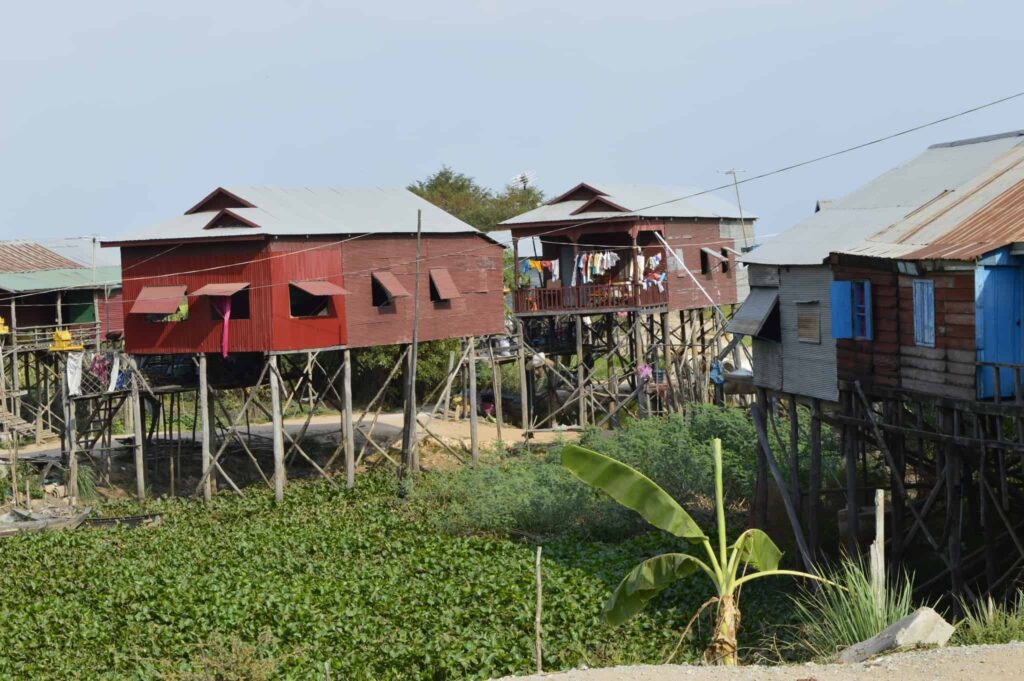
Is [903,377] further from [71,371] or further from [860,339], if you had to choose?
[71,371]

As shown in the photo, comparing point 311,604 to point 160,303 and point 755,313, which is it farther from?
point 160,303

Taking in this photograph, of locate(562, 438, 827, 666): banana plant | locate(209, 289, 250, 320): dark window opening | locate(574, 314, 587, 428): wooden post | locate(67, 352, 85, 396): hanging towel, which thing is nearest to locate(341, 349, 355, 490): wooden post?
locate(209, 289, 250, 320): dark window opening

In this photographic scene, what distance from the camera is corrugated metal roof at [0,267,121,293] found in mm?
37906

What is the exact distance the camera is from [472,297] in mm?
34000

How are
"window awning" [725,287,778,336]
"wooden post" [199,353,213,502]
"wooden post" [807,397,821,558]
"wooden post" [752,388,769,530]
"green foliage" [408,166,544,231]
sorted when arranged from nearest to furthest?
"wooden post" [807,397,821,558] < "window awning" [725,287,778,336] < "wooden post" [752,388,769,530] < "wooden post" [199,353,213,502] < "green foliage" [408,166,544,231]

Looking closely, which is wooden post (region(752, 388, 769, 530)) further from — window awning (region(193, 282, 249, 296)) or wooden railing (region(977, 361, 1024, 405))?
window awning (region(193, 282, 249, 296))

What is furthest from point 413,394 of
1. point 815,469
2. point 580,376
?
point 815,469

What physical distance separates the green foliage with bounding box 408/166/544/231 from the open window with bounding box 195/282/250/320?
1442 inches

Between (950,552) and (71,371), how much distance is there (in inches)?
830

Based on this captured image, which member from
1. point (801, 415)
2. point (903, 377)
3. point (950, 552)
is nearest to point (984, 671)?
point (950, 552)

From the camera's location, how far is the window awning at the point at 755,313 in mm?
21922

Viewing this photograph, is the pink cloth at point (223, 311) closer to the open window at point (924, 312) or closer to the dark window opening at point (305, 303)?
the dark window opening at point (305, 303)

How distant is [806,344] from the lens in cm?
2111

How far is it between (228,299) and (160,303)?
1.58 meters
